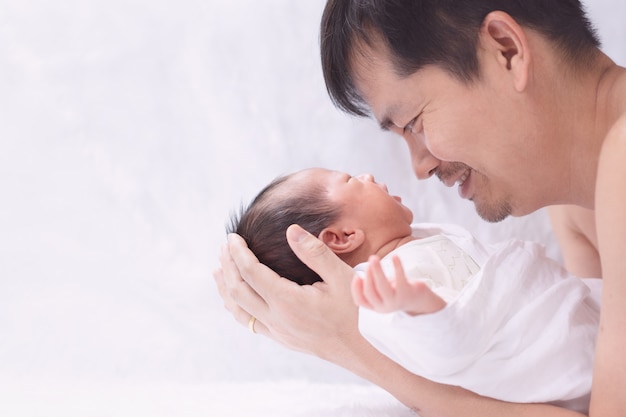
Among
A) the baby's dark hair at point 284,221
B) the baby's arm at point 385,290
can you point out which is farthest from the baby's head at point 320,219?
the baby's arm at point 385,290

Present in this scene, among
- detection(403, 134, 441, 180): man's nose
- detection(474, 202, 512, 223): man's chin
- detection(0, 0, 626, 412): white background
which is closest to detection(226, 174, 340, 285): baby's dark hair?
detection(403, 134, 441, 180): man's nose

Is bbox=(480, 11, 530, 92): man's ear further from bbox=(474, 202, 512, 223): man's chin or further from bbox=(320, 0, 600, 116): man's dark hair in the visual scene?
bbox=(474, 202, 512, 223): man's chin

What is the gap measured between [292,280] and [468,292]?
0.42 m

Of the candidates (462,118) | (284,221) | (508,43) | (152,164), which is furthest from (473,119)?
(152,164)

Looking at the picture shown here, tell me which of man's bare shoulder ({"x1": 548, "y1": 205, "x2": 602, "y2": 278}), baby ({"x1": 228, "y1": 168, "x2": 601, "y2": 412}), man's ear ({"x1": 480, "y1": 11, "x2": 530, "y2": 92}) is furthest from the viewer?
man's bare shoulder ({"x1": 548, "y1": 205, "x2": 602, "y2": 278})

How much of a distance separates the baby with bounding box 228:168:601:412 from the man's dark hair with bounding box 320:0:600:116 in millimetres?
311

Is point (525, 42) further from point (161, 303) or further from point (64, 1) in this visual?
point (64, 1)

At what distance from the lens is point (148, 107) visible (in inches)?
91.1

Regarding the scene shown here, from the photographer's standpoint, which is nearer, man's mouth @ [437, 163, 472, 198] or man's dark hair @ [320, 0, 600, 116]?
man's dark hair @ [320, 0, 600, 116]

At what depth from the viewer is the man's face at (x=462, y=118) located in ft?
5.09

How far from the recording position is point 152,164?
231cm

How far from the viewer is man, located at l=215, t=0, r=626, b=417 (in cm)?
151

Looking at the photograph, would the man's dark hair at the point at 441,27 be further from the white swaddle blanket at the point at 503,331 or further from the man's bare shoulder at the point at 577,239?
the man's bare shoulder at the point at 577,239

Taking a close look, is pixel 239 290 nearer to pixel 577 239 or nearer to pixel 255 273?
pixel 255 273
